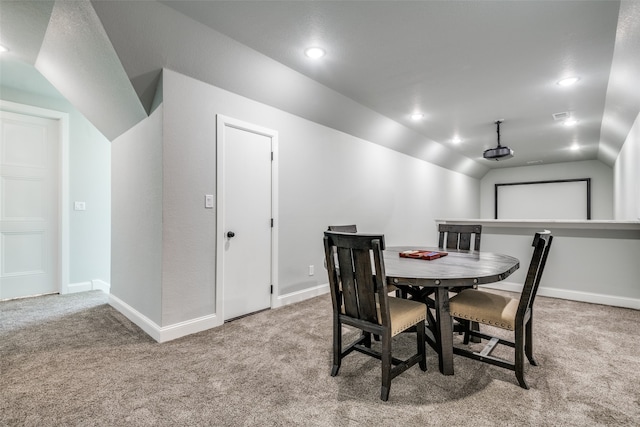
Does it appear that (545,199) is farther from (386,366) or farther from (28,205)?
(28,205)

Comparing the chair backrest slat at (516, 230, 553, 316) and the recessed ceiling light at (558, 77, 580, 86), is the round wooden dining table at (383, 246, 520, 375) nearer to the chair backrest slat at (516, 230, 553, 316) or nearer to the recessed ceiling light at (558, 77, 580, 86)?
the chair backrest slat at (516, 230, 553, 316)

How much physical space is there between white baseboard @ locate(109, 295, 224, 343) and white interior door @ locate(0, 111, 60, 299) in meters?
1.89

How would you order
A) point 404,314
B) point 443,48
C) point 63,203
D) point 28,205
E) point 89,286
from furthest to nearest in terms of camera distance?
1. point 89,286
2. point 63,203
3. point 28,205
4. point 443,48
5. point 404,314

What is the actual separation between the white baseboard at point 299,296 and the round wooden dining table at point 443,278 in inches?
62.1

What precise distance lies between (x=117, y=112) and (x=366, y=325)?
9.86 feet

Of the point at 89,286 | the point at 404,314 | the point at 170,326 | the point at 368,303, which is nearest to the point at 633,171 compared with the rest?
the point at 404,314

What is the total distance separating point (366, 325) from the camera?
1.78 metres

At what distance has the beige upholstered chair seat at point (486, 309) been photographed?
1815 mm

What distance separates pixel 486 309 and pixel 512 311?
0.15 metres

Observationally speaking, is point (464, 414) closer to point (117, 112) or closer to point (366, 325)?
point (366, 325)

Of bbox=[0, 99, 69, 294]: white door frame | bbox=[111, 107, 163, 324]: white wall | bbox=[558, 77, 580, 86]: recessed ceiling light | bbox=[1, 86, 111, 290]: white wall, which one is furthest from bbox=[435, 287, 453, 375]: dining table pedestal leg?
bbox=[0, 99, 69, 294]: white door frame

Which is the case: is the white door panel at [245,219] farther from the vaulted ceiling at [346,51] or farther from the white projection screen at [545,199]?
the white projection screen at [545,199]

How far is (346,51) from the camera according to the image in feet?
8.79

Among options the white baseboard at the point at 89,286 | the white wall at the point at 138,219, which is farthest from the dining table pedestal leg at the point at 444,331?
the white baseboard at the point at 89,286
